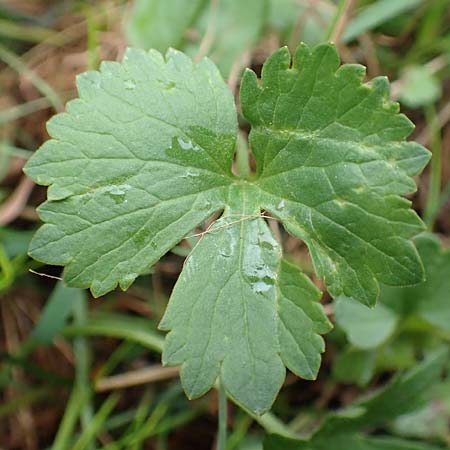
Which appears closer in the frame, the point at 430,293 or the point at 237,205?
the point at 237,205

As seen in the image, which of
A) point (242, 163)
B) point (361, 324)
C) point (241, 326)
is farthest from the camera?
point (361, 324)

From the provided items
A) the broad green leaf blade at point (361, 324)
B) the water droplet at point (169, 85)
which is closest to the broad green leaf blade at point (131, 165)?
the water droplet at point (169, 85)

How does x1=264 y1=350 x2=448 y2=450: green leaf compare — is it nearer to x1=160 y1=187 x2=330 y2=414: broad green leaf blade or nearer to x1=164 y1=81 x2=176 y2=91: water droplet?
x1=160 y1=187 x2=330 y2=414: broad green leaf blade

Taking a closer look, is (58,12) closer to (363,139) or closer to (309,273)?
(309,273)

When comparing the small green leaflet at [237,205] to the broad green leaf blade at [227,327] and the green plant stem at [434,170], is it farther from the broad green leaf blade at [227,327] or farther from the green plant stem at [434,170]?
the green plant stem at [434,170]

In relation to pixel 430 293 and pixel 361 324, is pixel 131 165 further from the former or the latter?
pixel 430 293

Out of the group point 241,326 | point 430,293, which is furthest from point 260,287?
point 430,293

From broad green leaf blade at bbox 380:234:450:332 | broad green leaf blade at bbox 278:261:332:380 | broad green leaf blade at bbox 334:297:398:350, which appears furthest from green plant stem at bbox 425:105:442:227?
broad green leaf blade at bbox 278:261:332:380
